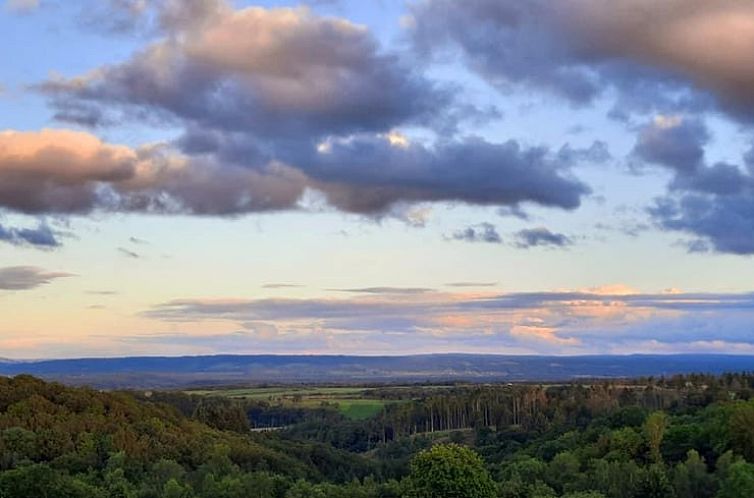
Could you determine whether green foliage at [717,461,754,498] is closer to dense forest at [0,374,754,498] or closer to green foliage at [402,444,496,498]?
dense forest at [0,374,754,498]

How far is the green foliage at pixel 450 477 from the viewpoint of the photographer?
319ft

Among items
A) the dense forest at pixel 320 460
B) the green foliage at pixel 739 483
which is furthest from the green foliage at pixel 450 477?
the green foliage at pixel 739 483

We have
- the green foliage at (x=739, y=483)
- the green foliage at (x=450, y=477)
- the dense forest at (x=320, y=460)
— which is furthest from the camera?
the dense forest at (x=320, y=460)

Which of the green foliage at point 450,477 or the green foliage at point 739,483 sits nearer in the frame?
the green foliage at point 450,477

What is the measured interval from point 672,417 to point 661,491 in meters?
66.9

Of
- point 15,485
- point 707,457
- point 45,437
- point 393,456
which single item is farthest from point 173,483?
point 393,456

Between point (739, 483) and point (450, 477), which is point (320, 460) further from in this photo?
point (739, 483)

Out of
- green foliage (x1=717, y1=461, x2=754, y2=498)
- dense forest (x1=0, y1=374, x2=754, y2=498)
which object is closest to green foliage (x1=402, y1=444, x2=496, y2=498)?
dense forest (x1=0, y1=374, x2=754, y2=498)

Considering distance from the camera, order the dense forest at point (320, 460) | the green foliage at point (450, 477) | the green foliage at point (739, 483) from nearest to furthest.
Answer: the green foliage at point (450, 477) → the green foliage at point (739, 483) → the dense forest at point (320, 460)

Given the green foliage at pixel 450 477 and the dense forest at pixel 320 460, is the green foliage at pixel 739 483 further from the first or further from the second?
the green foliage at pixel 450 477

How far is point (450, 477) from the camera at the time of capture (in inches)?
3846

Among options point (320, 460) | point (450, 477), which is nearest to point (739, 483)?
point (450, 477)

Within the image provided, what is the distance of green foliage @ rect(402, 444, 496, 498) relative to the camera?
97.3 metres

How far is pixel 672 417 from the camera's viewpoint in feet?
571
